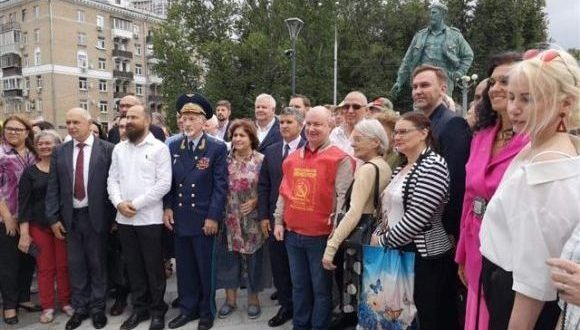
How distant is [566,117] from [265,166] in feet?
9.67

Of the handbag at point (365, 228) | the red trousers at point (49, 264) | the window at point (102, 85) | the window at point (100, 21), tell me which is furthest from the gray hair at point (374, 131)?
the window at point (100, 21)

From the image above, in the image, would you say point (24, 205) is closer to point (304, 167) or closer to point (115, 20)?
point (304, 167)

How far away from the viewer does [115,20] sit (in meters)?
50.8

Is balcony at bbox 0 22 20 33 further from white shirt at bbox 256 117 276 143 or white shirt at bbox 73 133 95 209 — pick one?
white shirt at bbox 256 117 276 143

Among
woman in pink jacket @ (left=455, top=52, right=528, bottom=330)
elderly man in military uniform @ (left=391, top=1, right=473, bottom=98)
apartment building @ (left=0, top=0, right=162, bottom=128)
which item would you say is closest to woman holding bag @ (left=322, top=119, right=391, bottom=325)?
woman in pink jacket @ (left=455, top=52, right=528, bottom=330)

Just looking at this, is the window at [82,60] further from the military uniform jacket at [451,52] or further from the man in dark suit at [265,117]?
the military uniform jacket at [451,52]

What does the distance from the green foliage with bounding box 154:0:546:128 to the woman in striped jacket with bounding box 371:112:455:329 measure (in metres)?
23.8

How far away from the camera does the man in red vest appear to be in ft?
11.9

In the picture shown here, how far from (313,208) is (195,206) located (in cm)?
117

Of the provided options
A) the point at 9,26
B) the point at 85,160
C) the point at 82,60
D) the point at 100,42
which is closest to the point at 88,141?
the point at 85,160

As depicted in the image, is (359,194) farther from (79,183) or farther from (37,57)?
(37,57)

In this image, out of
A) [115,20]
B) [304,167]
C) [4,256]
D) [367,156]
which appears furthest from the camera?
[115,20]

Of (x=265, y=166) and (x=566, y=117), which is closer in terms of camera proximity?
(x=566, y=117)

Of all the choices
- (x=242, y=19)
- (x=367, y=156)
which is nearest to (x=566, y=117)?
(x=367, y=156)
